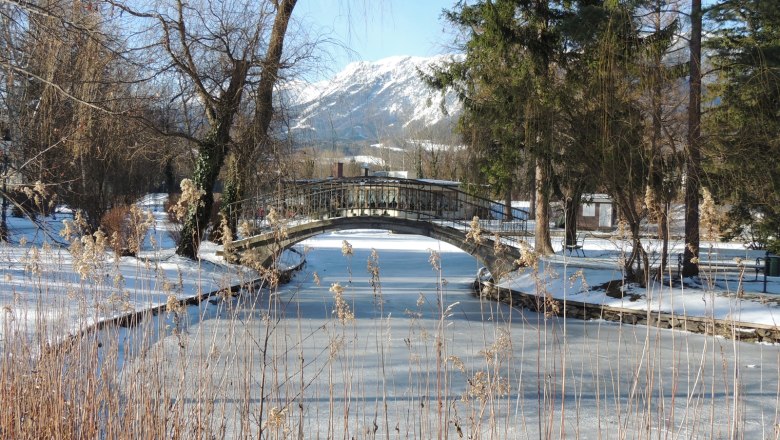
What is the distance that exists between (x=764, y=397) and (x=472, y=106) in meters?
10.3

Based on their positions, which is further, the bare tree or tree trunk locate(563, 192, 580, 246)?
tree trunk locate(563, 192, 580, 246)

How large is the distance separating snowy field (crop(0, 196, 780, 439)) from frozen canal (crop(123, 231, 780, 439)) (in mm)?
30

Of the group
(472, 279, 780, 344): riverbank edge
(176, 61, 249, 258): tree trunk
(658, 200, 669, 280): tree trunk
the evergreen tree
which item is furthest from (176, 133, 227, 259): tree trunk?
the evergreen tree

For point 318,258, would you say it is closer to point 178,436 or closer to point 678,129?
point 678,129

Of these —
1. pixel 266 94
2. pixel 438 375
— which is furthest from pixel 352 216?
pixel 438 375

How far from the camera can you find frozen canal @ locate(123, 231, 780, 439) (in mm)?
3047

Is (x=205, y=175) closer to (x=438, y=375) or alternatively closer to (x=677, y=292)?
(x=677, y=292)

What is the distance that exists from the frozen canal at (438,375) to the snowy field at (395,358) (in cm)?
3

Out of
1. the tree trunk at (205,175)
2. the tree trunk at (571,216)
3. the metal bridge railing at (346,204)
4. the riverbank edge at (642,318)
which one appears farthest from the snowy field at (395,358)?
the tree trunk at (571,216)

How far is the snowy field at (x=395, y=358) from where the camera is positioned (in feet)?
10.2

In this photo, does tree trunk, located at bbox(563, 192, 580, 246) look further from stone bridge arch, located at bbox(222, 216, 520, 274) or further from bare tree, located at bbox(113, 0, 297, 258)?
bare tree, located at bbox(113, 0, 297, 258)

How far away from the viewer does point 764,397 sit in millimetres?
6008

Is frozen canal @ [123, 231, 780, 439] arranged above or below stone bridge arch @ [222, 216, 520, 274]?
below

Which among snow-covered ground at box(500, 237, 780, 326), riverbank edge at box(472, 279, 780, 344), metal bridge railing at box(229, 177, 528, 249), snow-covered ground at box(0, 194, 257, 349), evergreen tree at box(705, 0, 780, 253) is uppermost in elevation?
evergreen tree at box(705, 0, 780, 253)
